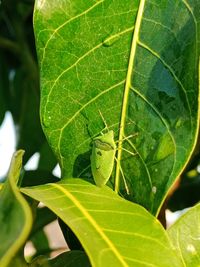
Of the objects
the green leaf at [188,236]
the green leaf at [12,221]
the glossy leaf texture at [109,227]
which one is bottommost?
the green leaf at [188,236]

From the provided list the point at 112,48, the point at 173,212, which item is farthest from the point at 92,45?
the point at 173,212

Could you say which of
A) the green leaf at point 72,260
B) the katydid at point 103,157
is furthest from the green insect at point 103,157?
the green leaf at point 72,260

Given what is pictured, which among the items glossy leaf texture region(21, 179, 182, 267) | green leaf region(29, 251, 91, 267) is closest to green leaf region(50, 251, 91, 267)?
green leaf region(29, 251, 91, 267)

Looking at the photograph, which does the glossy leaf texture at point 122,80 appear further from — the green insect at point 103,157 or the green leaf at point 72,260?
the green leaf at point 72,260

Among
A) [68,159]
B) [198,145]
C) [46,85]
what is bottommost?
[198,145]

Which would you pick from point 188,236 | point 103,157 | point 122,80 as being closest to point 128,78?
point 122,80

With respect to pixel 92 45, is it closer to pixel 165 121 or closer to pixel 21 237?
pixel 165 121
